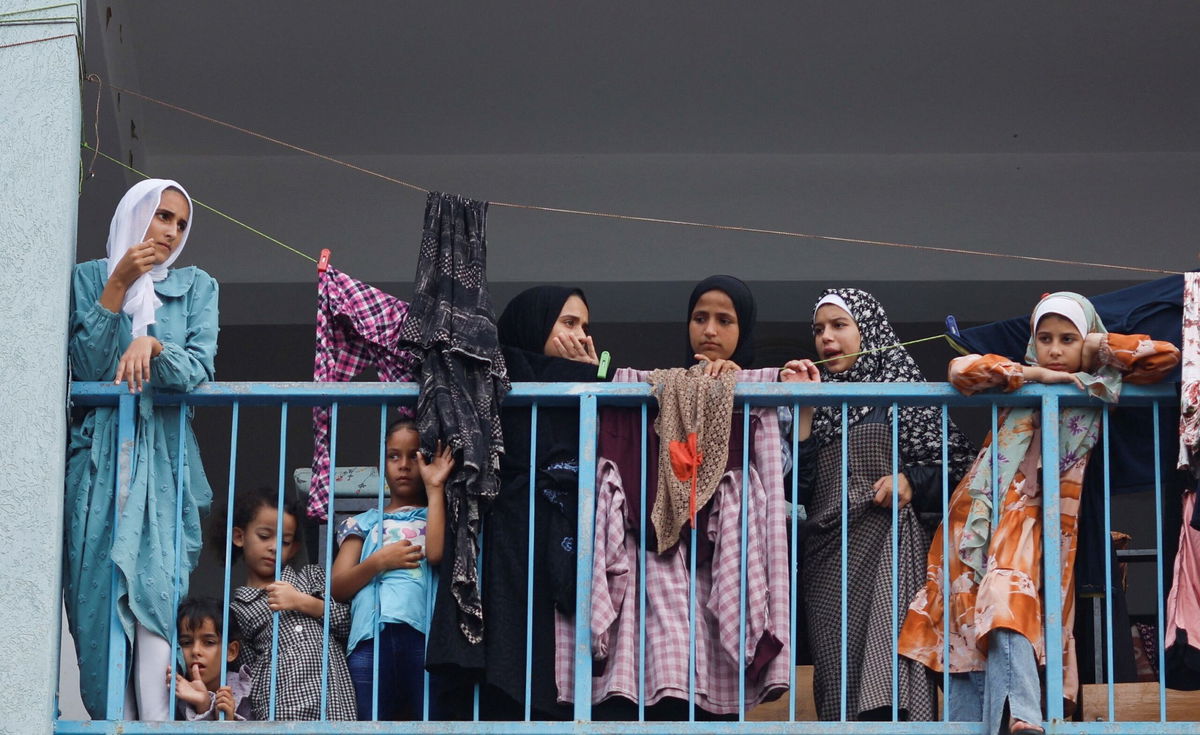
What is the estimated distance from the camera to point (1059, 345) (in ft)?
19.9

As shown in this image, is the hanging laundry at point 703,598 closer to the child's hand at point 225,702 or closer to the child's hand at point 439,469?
the child's hand at point 439,469

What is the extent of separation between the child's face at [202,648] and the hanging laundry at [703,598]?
1.11 meters

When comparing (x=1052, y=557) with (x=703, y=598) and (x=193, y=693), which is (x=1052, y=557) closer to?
(x=703, y=598)

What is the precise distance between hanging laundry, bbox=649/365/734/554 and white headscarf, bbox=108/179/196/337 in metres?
1.59

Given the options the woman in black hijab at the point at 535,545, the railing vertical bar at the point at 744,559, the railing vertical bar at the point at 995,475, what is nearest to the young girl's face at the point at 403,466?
the woman in black hijab at the point at 535,545

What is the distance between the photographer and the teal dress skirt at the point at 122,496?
5.91m

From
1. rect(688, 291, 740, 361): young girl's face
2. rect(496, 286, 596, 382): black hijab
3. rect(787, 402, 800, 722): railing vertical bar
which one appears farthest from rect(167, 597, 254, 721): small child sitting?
rect(688, 291, 740, 361): young girl's face

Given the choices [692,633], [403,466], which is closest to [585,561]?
[692,633]

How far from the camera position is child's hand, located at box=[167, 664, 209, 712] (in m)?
6.00

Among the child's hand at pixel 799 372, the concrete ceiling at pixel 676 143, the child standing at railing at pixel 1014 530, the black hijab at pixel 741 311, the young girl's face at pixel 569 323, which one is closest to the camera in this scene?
the child standing at railing at pixel 1014 530

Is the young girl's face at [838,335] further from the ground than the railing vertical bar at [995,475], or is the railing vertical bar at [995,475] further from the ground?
the young girl's face at [838,335]

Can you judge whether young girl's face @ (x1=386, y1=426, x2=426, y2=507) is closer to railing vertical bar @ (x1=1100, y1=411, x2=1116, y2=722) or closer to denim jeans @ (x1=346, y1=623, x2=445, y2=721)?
denim jeans @ (x1=346, y1=623, x2=445, y2=721)

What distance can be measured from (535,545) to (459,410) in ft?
1.58

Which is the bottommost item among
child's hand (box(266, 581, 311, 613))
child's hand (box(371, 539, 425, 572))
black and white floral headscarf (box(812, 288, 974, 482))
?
child's hand (box(266, 581, 311, 613))
